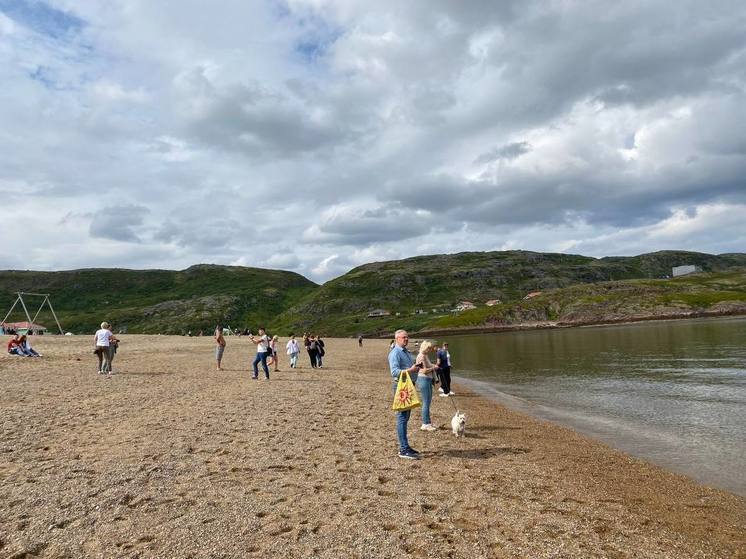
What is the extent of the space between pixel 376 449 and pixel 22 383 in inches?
768

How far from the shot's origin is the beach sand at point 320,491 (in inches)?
281

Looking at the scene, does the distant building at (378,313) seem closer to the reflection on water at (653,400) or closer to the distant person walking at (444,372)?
the reflection on water at (653,400)

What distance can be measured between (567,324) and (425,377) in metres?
135

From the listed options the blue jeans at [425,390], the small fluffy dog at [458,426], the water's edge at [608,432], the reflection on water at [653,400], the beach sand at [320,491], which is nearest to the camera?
the beach sand at [320,491]

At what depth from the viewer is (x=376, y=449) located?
12.5m

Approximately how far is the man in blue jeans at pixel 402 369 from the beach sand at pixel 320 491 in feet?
1.17

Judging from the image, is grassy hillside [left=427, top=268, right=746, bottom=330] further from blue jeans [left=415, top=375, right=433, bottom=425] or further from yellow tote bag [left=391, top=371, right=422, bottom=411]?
yellow tote bag [left=391, top=371, right=422, bottom=411]

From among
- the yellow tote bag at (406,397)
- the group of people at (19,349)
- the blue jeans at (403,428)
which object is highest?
the group of people at (19,349)

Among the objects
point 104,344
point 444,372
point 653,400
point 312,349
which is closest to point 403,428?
point 444,372

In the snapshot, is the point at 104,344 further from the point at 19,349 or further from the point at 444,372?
the point at 444,372

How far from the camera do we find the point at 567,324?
137 meters

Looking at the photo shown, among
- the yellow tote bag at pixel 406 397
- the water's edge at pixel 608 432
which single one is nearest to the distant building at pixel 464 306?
the water's edge at pixel 608 432

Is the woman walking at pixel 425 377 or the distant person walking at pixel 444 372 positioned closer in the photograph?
the woman walking at pixel 425 377

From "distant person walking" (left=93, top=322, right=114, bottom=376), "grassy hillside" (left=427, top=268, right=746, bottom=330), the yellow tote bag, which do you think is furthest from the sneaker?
"grassy hillside" (left=427, top=268, right=746, bottom=330)
